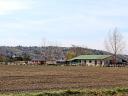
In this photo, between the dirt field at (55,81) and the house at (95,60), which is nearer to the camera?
the dirt field at (55,81)

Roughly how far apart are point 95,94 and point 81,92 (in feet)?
3.35

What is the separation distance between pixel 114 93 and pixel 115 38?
378ft

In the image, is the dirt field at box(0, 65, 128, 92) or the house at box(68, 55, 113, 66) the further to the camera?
the house at box(68, 55, 113, 66)

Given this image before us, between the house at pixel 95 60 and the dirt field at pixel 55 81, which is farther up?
the house at pixel 95 60

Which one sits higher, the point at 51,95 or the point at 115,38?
the point at 115,38

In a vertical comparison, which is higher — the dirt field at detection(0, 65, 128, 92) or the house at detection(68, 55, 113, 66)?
the house at detection(68, 55, 113, 66)

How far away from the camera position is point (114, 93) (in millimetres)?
23391

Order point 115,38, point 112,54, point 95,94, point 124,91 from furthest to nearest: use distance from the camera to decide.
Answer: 1. point 112,54
2. point 115,38
3. point 124,91
4. point 95,94

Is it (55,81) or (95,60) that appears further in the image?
(95,60)

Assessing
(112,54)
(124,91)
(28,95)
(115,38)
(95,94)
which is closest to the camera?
(28,95)

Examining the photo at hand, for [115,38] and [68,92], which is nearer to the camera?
[68,92]

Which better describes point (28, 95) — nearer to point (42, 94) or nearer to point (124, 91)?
point (42, 94)

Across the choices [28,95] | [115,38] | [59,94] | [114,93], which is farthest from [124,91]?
[115,38]

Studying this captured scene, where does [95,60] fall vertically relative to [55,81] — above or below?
above
